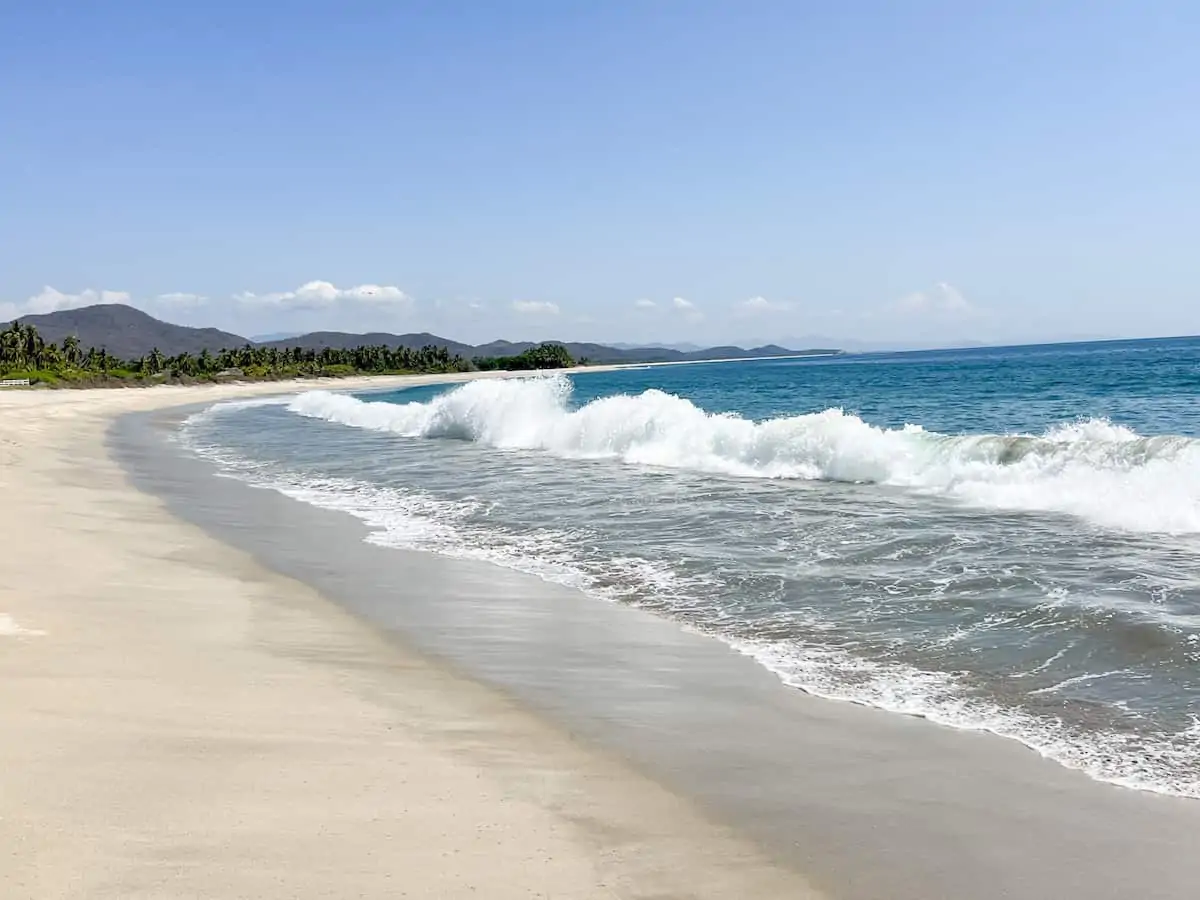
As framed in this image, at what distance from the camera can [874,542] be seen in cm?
1248

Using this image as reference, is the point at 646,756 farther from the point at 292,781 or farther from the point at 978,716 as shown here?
the point at 978,716

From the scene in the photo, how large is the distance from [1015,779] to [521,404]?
30.4 meters

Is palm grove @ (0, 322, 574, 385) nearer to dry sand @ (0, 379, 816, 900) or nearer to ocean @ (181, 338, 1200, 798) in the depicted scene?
ocean @ (181, 338, 1200, 798)

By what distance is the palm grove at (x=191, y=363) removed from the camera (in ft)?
347

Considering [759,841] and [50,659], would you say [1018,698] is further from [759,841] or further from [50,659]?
[50,659]

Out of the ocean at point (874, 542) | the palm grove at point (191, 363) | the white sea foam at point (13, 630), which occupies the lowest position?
the ocean at point (874, 542)

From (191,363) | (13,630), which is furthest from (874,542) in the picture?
(191,363)

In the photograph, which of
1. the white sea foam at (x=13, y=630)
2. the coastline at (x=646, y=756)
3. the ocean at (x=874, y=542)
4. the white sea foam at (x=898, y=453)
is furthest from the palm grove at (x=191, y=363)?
the coastline at (x=646, y=756)

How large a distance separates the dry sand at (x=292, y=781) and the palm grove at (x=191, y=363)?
320 ft

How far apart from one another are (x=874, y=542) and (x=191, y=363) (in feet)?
450

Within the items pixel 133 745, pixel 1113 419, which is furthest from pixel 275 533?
pixel 1113 419

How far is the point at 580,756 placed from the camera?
560 centimetres

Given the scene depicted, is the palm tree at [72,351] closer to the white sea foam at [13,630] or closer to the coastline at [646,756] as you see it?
the coastline at [646,756]

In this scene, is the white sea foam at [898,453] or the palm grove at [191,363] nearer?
the white sea foam at [898,453]
